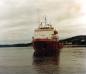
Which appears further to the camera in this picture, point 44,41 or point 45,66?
point 44,41

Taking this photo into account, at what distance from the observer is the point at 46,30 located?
13.6m

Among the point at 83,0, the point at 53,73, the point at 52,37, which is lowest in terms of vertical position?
the point at 53,73

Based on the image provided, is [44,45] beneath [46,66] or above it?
above

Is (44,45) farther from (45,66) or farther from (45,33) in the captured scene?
(45,66)

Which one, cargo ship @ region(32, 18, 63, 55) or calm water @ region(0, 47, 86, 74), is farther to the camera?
cargo ship @ region(32, 18, 63, 55)

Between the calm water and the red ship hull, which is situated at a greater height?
the red ship hull

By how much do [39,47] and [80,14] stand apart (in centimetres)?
506

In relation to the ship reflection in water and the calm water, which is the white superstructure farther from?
the ship reflection in water

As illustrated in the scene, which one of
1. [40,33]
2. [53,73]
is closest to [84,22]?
[53,73]

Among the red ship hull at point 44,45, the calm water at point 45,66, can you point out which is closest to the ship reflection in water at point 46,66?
the calm water at point 45,66

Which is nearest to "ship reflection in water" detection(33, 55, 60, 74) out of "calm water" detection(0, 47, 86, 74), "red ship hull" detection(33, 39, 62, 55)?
"calm water" detection(0, 47, 86, 74)

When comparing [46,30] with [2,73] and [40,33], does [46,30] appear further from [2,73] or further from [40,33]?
[2,73]

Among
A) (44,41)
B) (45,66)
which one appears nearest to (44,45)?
(44,41)

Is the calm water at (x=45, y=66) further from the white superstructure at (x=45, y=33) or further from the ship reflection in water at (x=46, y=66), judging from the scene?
the white superstructure at (x=45, y=33)
